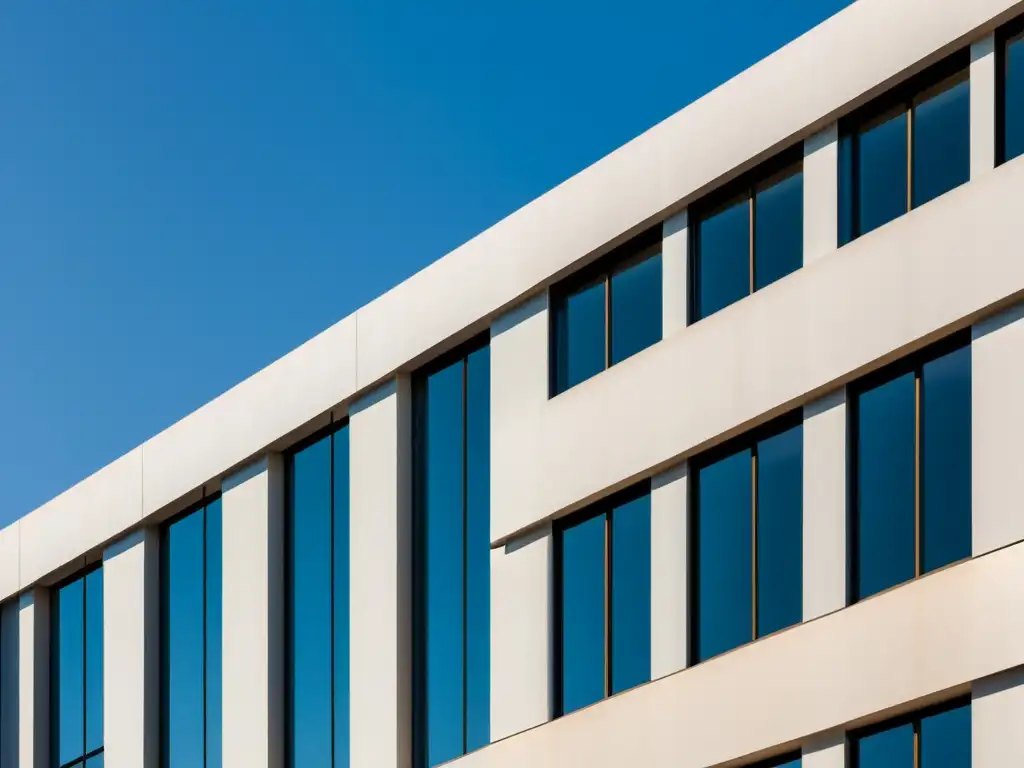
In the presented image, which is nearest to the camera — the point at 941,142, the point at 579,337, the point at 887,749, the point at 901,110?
the point at 887,749

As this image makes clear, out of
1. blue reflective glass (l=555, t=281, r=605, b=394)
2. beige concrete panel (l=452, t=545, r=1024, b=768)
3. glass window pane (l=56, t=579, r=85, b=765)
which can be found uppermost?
blue reflective glass (l=555, t=281, r=605, b=394)

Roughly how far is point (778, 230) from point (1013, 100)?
9.87 feet

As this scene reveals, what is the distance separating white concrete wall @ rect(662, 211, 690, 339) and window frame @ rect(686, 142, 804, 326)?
39mm

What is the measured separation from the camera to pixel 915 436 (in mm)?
19344

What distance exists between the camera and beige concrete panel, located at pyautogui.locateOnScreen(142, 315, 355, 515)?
86.2 ft

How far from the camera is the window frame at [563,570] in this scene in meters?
22.2

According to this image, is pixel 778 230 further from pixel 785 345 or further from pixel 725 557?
pixel 725 557

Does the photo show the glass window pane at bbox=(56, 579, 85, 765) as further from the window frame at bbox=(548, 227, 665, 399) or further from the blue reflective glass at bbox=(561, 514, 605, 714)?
the window frame at bbox=(548, 227, 665, 399)

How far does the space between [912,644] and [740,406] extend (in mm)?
3443

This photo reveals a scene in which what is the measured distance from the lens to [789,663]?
19.8m

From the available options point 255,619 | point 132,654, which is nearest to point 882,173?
point 255,619

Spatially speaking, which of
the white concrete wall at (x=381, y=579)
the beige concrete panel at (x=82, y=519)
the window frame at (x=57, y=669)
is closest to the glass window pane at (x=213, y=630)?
the beige concrete panel at (x=82, y=519)

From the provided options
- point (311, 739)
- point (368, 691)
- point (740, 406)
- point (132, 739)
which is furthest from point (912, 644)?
point (132, 739)

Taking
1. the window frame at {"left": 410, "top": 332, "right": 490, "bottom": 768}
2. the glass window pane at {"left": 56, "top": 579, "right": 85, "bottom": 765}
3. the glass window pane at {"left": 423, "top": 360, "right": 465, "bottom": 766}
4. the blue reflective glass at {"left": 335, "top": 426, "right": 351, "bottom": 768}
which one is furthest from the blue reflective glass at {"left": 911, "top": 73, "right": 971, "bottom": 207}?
the glass window pane at {"left": 56, "top": 579, "right": 85, "bottom": 765}
